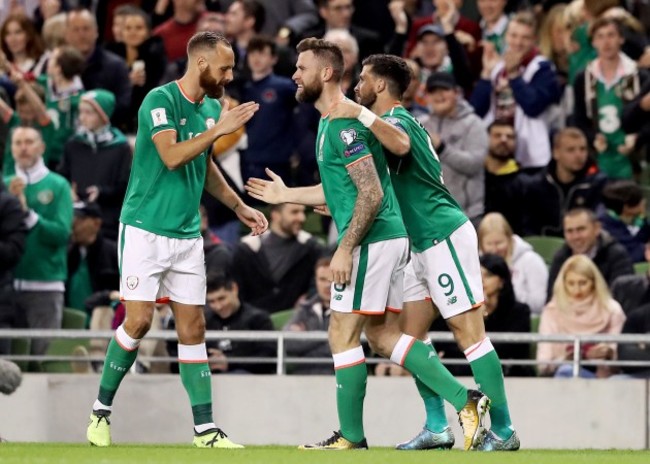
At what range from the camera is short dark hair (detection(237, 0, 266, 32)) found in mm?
18066

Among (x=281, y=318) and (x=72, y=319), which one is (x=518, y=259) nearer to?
(x=281, y=318)

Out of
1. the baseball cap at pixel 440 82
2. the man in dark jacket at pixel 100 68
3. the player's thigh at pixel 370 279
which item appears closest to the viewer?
the player's thigh at pixel 370 279

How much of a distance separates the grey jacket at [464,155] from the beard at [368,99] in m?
5.02

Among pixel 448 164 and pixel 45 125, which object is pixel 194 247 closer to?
pixel 448 164

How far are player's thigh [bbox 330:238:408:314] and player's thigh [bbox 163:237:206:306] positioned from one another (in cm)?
88

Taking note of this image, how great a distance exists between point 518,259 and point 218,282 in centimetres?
254

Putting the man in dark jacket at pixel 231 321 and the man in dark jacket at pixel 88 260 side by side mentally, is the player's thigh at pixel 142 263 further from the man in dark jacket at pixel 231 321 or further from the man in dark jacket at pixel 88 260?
the man in dark jacket at pixel 88 260

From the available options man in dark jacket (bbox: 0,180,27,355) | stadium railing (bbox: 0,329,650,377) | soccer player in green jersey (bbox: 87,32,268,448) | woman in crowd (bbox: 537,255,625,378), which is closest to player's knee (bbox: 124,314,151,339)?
soccer player in green jersey (bbox: 87,32,268,448)

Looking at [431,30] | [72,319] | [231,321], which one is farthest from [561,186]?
[72,319]

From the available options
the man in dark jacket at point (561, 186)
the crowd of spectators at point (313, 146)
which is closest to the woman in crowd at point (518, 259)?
the crowd of spectators at point (313, 146)

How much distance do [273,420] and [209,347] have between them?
103cm

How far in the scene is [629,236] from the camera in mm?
15383

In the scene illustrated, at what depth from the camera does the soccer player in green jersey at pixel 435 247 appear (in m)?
10.2

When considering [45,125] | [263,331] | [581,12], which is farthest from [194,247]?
[581,12]
